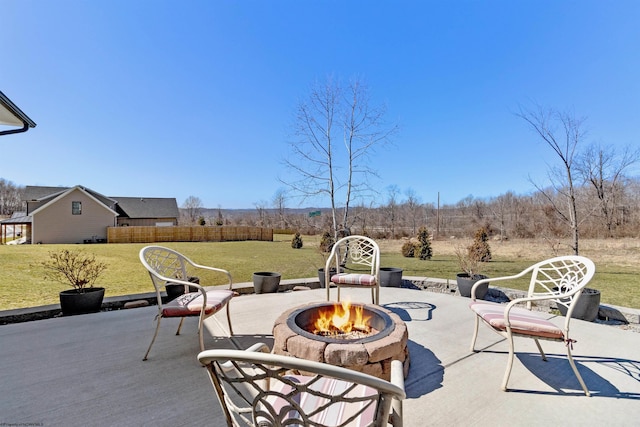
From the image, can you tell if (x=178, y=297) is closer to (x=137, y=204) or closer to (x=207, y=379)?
(x=207, y=379)

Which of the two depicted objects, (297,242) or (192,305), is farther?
(297,242)

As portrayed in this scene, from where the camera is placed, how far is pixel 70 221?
16.7m

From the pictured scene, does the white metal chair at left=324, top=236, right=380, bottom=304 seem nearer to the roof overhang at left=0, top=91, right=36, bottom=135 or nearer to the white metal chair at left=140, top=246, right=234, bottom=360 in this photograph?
the white metal chair at left=140, top=246, right=234, bottom=360

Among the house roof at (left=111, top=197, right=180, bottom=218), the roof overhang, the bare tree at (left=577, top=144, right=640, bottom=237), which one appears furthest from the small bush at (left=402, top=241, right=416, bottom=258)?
the house roof at (left=111, top=197, right=180, bottom=218)

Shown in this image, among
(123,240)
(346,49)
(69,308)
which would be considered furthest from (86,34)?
(123,240)

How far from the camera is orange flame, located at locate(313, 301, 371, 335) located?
2.18 m

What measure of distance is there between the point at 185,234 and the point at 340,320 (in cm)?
1899

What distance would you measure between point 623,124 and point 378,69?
6150mm

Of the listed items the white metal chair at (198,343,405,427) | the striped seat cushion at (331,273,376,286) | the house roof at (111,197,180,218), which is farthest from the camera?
the house roof at (111,197,180,218)

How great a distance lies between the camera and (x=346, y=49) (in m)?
5.97

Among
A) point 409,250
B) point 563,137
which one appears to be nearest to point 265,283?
point 563,137

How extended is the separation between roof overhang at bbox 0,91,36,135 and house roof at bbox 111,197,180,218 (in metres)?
21.0

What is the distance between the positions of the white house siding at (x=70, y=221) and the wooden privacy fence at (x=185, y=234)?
1.07 m

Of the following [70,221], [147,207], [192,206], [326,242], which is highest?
[192,206]
